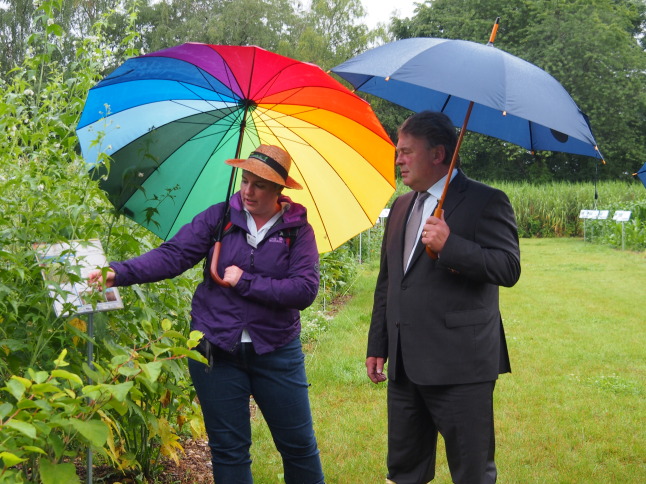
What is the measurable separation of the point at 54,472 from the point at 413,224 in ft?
6.18

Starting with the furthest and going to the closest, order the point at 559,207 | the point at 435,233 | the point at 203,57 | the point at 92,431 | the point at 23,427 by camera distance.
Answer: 1. the point at 559,207
2. the point at 203,57
3. the point at 435,233
4. the point at 92,431
5. the point at 23,427

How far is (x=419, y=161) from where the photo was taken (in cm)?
313

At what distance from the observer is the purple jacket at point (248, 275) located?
3043mm

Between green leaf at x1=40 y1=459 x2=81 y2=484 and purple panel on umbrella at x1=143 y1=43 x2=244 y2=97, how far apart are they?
5.84 feet

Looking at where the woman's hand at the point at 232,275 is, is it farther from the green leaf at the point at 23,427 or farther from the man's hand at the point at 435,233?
the green leaf at the point at 23,427

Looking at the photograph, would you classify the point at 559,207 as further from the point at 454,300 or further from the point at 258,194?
the point at 258,194

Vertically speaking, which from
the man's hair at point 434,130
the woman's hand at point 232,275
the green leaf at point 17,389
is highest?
the man's hair at point 434,130

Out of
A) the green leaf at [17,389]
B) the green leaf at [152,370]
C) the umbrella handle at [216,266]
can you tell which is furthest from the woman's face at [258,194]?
the green leaf at [17,389]

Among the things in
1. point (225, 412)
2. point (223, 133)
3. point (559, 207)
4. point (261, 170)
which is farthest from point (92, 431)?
point (559, 207)

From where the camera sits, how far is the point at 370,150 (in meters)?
3.67

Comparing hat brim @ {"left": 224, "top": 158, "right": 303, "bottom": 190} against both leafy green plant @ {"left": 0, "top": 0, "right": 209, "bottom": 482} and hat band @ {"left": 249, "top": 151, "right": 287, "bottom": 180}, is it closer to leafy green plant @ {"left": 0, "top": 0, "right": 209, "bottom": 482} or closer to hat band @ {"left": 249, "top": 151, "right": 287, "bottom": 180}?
hat band @ {"left": 249, "top": 151, "right": 287, "bottom": 180}

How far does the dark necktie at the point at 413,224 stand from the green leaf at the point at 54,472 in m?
1.76

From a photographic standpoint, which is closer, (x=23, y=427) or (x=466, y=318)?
(x=23, y=427)

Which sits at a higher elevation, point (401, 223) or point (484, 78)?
point (484, 78)
